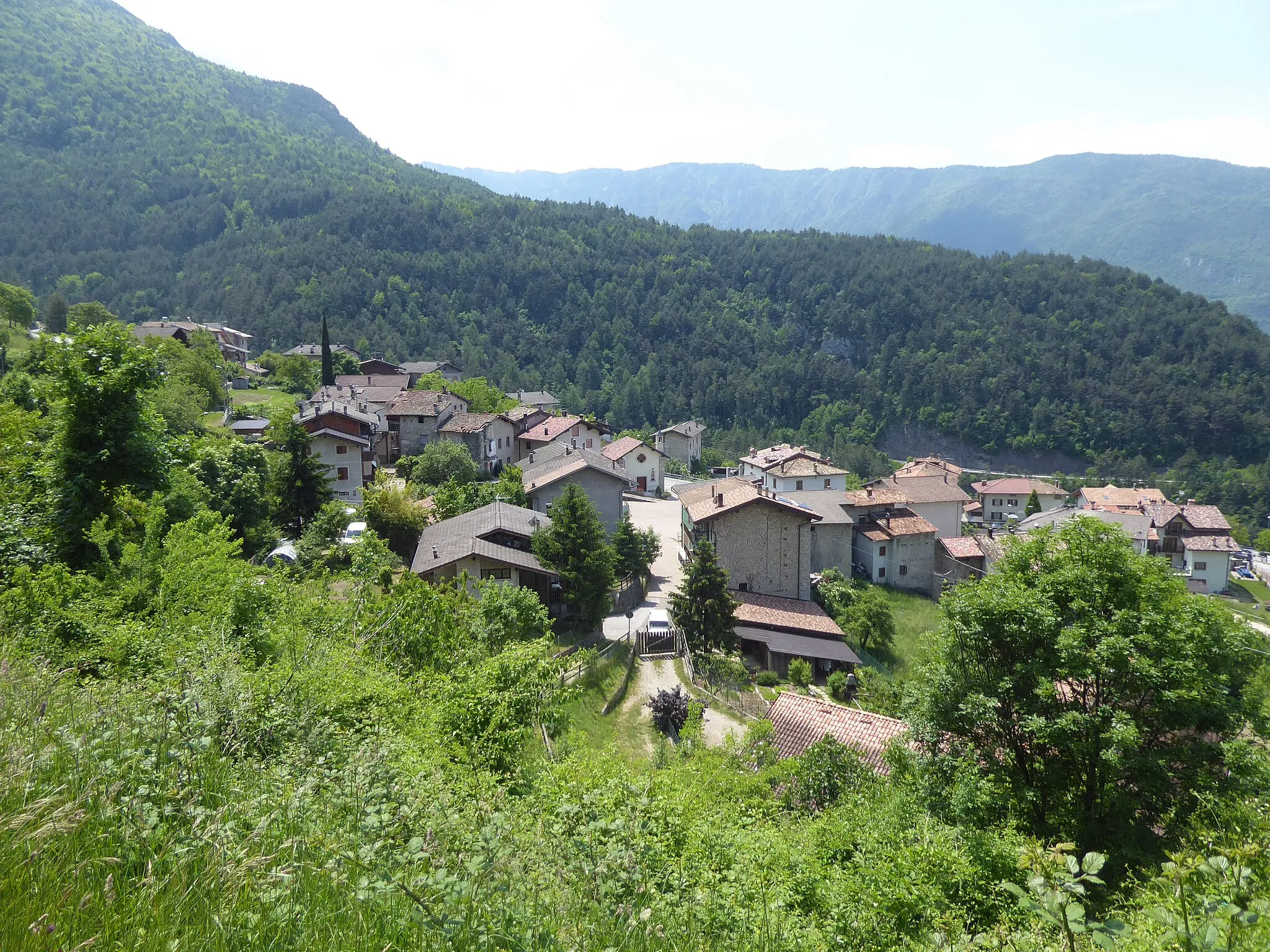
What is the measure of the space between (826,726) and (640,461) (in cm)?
4488

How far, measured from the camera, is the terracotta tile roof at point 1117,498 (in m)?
64.3

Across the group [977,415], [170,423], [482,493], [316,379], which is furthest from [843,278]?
[170,423]

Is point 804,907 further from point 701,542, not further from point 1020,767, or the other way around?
point 701,542

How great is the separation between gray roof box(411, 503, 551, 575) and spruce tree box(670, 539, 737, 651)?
5.65 m

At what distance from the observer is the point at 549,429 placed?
57375 millimetres

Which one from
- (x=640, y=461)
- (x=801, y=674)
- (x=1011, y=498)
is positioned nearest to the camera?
(x=801, y=674)

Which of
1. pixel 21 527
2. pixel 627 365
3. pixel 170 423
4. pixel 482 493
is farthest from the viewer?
pixel 627 365

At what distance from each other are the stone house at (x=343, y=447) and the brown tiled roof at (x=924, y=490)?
3441 centimetres

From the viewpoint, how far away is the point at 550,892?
11.9 feet

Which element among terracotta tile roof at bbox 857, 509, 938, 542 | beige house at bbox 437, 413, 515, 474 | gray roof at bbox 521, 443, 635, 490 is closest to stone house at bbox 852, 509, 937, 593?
terracotta tile roof at bbox 857, 509, 938, 542

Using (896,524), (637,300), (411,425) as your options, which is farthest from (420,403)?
(637,300)

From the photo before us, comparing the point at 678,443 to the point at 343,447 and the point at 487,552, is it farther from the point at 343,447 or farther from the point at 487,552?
the point at 487,552

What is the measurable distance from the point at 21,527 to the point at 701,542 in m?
20.3

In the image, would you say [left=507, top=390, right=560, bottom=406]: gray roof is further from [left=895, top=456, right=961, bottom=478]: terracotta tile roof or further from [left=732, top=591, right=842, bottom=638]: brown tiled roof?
[left=732, top=591, right=842, bottom=638]: brown tiled roof
